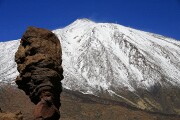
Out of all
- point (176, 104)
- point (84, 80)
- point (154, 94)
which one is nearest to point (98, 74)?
point (84, 80)

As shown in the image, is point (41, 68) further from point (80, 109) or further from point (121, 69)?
point (121, 69)

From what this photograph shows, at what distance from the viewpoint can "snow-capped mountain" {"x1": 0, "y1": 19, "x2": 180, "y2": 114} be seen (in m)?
140

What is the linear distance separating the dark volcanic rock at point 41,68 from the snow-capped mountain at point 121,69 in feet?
366

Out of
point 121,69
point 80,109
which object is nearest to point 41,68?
point 80,109

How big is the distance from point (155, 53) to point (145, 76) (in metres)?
24.1

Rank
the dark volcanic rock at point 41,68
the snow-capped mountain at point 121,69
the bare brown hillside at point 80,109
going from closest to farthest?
the dark volcanic rock at point 41,68, the bare brown hillside at point 80,109, the snow-capped mountain at point 121,69

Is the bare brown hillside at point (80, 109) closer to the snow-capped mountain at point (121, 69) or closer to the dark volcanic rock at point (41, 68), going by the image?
the snow-capped mountain at point (121, 69)

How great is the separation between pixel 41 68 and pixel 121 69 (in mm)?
149612

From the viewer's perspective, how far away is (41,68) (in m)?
18.8

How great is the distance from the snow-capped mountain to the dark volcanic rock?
111m

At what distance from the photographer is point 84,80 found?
150m

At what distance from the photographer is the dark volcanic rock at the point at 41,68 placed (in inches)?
725

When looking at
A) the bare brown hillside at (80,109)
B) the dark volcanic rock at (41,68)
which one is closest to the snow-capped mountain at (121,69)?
the bare brown hillside at (80,109)

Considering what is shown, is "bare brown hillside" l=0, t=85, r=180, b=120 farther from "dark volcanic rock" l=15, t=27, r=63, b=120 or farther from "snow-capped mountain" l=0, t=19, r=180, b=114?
"dark volcanic rock" l=15, t=27, r=63, b=120
